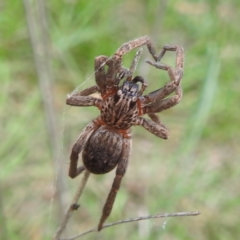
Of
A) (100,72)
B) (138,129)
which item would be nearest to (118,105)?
(100,72)

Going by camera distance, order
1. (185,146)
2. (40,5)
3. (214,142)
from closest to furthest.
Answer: (40,5), (185,146), (214,142)

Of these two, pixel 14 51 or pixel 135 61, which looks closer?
pixel 135 61

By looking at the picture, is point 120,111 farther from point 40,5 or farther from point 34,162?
point 34,162

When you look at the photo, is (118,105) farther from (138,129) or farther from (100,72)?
(138,129)

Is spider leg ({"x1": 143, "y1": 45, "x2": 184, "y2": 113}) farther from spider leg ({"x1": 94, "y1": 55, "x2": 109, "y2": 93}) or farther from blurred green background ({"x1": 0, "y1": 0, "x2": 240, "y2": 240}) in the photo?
blurred green background ({"x1": 0, "y1": 0, "x2": 240, "y2": 240})

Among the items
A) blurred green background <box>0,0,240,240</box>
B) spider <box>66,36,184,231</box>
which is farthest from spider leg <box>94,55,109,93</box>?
blurred green background <box>0,0,240,240</box>

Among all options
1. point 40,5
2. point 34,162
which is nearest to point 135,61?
point 40,5
